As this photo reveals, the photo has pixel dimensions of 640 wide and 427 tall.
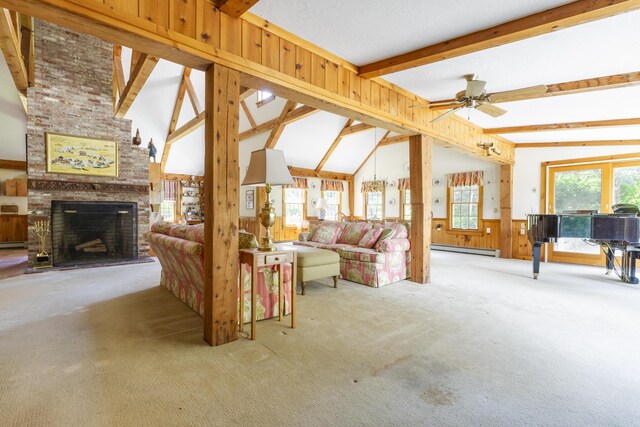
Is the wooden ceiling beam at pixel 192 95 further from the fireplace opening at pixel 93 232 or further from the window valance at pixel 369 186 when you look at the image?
the window valance at pixel 369 186

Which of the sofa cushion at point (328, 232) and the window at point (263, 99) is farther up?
the window at point (263, 99)

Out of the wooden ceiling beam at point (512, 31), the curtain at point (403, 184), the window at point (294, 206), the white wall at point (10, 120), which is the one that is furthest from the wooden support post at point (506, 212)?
the white wall at point (10, 120)

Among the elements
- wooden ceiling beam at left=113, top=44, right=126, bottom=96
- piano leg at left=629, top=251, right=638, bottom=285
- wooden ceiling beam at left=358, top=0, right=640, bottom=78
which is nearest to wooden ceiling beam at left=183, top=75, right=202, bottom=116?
wooden ceiling beam at left=113, top=44, right=126, bottom=96

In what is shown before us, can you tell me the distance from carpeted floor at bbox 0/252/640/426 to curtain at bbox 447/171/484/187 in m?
4.60

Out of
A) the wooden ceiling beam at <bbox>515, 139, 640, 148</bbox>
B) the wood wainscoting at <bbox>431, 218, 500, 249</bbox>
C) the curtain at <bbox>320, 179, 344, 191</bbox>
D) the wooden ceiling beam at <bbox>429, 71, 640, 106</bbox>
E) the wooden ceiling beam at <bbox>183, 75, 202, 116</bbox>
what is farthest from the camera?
the curtain at <bbox>320, 179, 344, 191</bbox>

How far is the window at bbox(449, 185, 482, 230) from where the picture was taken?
8.11 meters

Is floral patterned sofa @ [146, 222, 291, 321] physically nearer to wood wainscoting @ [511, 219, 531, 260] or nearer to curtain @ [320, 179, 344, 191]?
wood wainscoting @ [511, 219, 531, 260]

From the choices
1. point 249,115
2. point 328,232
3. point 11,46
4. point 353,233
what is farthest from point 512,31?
point 249,115

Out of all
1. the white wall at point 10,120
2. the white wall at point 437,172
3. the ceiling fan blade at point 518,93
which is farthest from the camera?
the white wall at point 437,172

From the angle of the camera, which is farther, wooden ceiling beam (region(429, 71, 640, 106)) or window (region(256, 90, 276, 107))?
window (region(256, 90, 276, 107))

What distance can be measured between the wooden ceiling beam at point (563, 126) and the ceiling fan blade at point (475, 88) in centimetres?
316

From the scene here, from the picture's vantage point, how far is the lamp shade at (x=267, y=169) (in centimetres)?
271

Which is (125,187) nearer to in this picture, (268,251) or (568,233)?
(268,251)

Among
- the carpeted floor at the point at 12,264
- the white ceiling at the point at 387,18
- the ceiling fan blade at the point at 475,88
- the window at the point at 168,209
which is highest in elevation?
the white ceiling at the point at 387,18
